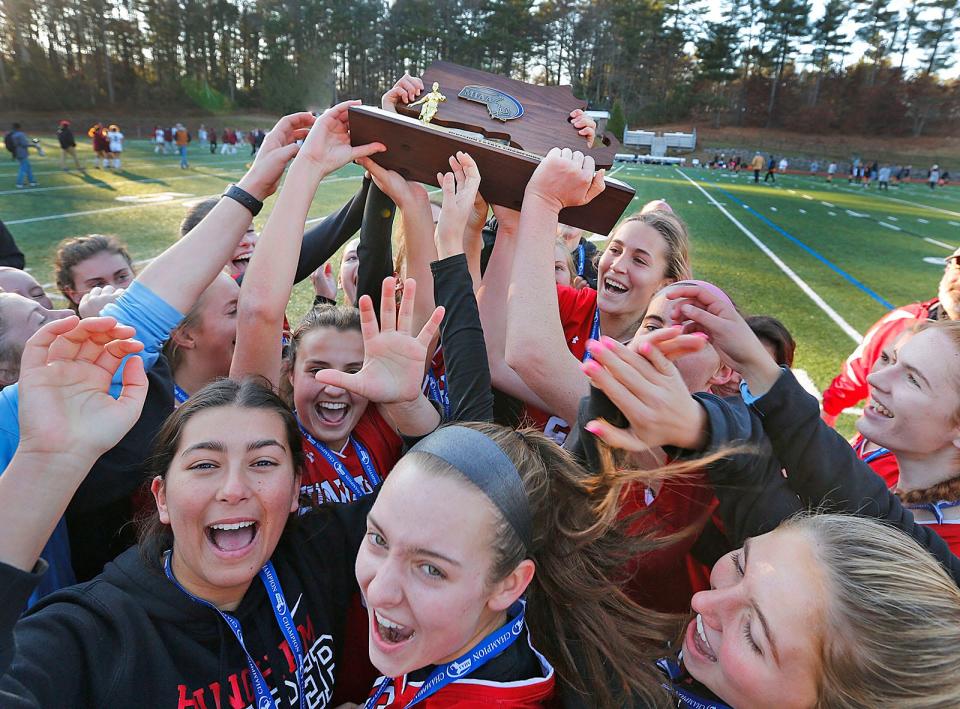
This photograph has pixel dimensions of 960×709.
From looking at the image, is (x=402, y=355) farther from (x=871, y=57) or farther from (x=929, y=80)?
(x=871, y=57)

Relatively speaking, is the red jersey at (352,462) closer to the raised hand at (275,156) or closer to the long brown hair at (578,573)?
the long brown hair at (578,573)

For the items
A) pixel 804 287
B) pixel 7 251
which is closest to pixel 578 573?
Answer: pixel 7 251

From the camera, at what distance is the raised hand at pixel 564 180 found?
1851 millimetres

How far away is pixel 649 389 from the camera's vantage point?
4.33 ft

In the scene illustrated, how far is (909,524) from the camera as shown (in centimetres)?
158

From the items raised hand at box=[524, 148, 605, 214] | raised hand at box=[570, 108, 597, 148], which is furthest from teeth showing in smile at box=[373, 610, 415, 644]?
raised hand at box=[570, 108, 597, 148]

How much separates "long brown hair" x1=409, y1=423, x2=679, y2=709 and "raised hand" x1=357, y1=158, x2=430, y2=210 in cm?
100

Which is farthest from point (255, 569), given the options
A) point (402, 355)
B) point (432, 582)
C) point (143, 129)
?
point (143, 129)

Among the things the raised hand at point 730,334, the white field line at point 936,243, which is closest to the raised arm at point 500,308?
the raised hand at point 730,334

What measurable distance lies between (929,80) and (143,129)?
8356cm

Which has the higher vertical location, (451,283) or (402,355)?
(451,283)

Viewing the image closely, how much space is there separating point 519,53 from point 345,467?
86.4 m

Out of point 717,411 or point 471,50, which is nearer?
point 717,411

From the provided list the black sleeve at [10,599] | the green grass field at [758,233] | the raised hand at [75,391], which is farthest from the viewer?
the green grass field at [758,233]
